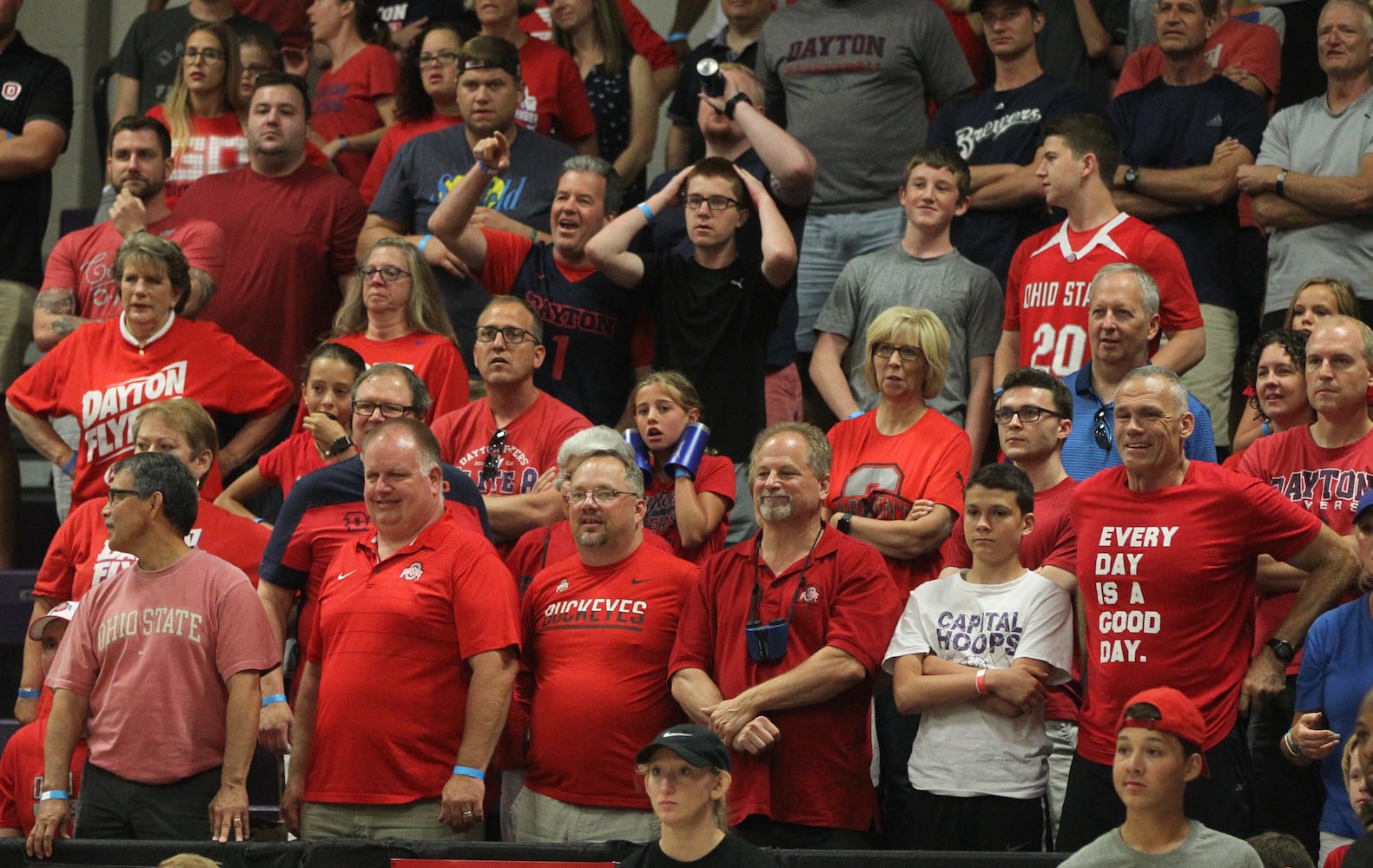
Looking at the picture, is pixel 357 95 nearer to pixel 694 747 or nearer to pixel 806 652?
pixel 806 652

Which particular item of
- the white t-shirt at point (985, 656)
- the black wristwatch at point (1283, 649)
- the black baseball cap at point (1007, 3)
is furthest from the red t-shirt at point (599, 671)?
the black baseball cap at point (1007, 3)

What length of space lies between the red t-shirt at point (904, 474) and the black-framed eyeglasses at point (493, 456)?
1.15 metres

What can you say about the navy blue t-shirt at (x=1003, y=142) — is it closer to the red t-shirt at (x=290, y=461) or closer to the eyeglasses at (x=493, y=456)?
the eyeglasses at (x=493, y=456)

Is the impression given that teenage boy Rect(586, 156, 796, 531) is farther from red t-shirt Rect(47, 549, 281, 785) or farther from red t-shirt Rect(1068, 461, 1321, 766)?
red t-shirt Rect(47, 549, 281, 785)

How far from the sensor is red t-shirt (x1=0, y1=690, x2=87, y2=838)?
544cm

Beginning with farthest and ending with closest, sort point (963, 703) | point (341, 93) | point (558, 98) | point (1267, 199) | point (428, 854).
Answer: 1. point (341, 93)
2. point (558, 98)
3. point (1267, 199)
4. point (963, 703)
5. point (428, 854)

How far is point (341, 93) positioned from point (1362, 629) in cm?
592

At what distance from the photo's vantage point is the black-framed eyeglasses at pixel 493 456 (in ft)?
20.4

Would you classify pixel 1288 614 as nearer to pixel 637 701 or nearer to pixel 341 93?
pixel 637 701

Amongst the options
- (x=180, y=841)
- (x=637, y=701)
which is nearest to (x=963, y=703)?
(x=637, y=701)

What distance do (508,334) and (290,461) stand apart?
2.98 feet

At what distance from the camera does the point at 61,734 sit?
5117 mm

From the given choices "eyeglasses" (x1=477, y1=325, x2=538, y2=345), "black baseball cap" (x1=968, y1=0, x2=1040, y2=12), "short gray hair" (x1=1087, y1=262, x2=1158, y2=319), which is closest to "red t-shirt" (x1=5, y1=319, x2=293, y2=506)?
"eyeglasses" (x1=477, y1=325, x2=538, y2=345)

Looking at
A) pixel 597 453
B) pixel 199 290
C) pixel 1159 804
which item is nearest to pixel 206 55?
pixel 199 290
